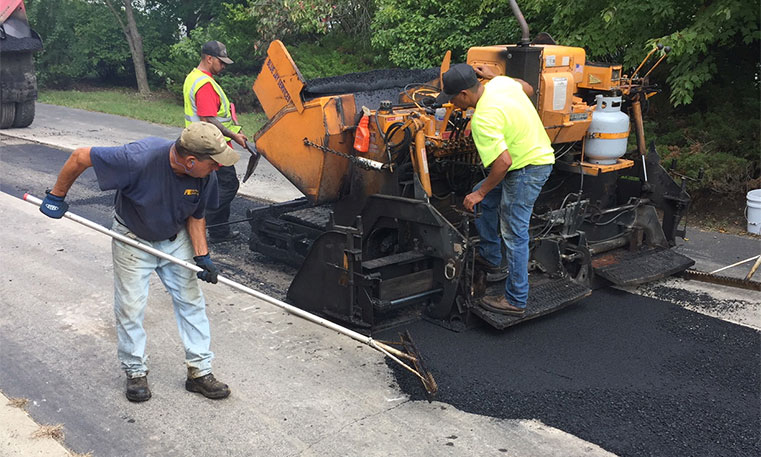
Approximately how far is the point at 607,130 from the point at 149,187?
10.6 ft

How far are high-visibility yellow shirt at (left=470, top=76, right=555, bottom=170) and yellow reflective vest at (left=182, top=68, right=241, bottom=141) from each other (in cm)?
239

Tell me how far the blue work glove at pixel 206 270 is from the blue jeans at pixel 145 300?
74 mm

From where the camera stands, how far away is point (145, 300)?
3.83m

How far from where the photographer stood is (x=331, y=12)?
40.1 feet

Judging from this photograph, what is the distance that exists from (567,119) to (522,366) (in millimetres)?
1839

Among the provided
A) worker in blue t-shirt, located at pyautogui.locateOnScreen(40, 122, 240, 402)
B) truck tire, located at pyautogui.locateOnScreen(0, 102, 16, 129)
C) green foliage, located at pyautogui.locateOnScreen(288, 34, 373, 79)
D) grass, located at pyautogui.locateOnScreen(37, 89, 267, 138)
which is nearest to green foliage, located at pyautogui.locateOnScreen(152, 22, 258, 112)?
grass, located at pyautogui.locateOnScreen(37, 89, 267, 138)

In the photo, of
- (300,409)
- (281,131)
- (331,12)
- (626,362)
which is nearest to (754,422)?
(626,362)

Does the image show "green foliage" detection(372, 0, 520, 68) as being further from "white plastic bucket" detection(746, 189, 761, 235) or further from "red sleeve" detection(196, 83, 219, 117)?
"red sleeve" detection(196, 83, 219, 117)

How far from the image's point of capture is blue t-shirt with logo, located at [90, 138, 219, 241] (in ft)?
11.8

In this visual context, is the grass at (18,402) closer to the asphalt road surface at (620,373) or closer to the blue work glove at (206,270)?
the blue work glove at (206,270)

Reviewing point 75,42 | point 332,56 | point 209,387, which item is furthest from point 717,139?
point 75,42

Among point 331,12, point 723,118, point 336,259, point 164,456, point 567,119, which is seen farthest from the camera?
point 331,12

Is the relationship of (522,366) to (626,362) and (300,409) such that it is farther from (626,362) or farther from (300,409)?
(300,409)

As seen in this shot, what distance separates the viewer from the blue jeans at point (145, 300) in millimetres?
3748
